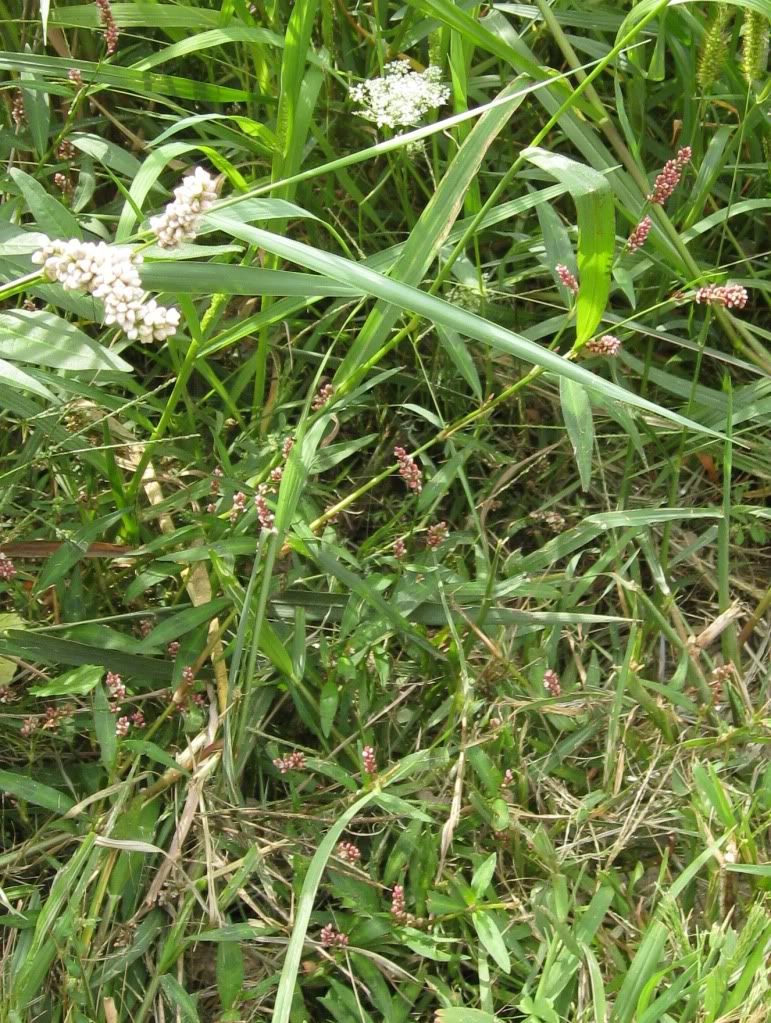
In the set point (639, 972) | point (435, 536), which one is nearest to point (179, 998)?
point (639, 972)

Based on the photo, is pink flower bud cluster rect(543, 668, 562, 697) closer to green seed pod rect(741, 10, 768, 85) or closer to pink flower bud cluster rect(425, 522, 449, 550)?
pink flower bud cluster rect(425, 522, 449, 550)

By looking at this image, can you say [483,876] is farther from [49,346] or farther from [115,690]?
[49,346]

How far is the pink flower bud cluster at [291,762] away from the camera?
4.87 feet

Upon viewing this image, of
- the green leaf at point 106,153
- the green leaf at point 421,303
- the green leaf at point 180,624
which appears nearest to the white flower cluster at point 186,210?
the green leaf at point 421,303

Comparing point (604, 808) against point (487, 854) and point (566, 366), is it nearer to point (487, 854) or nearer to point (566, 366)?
point (487, 854)

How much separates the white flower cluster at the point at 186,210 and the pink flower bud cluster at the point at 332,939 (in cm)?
93

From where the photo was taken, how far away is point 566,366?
1.08 metres

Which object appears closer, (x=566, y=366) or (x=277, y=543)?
(x=566, y=366)

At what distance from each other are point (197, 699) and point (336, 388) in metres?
0.50

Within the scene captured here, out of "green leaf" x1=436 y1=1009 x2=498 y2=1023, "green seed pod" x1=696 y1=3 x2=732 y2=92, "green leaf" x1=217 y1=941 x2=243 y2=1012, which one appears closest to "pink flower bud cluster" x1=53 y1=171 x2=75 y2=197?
"green seed pod" x1=696 y1=3 x2=732 y2=92

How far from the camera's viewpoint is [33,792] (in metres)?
1.45

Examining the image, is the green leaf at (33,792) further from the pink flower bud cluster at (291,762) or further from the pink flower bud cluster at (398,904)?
the pink flower bud cluster at (398,904)

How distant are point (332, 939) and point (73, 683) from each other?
496 millimetres

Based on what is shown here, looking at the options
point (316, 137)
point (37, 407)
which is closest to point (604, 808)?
point (37, 407)
